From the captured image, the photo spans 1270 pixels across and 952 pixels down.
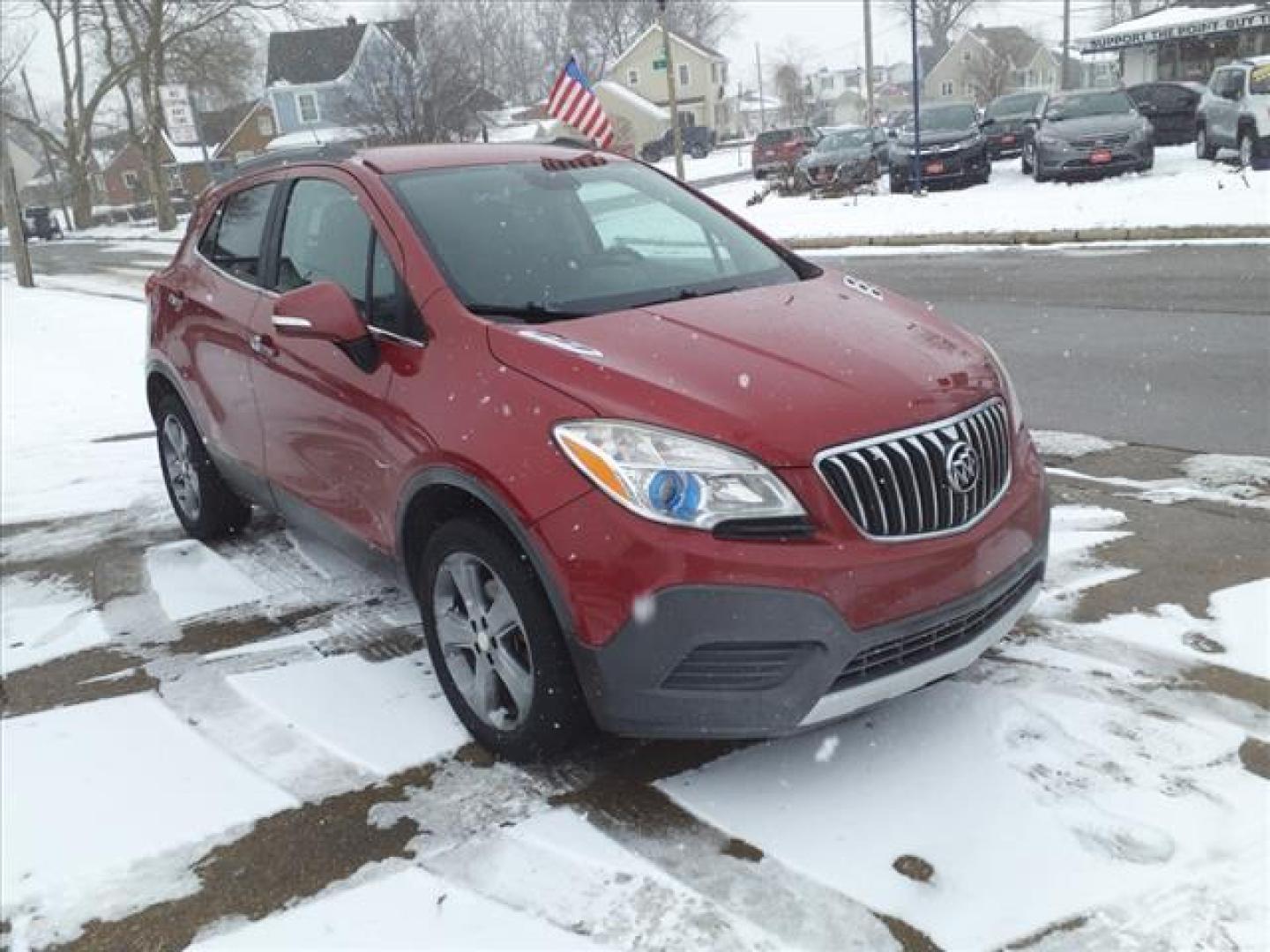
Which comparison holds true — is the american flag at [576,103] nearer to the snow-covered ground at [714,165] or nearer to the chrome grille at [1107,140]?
Result: the chrome grille at [1107,140]

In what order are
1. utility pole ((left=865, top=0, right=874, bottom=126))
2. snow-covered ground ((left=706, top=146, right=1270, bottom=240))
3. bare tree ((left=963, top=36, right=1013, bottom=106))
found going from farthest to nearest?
bare tree ((left=963, top=36, right=1013, bottom=106)), utility pole ((left=865, top=0, right=874, bottom=126)), snow-covered ground ((left=706, top=146, right=1270, bottom=240))

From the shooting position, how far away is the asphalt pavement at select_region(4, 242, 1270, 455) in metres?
6.18

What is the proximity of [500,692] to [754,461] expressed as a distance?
1069 mm

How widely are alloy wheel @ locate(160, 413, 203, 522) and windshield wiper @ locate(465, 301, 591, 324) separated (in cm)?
252

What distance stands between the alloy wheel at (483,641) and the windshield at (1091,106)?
18.9 meters

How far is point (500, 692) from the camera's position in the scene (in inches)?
123

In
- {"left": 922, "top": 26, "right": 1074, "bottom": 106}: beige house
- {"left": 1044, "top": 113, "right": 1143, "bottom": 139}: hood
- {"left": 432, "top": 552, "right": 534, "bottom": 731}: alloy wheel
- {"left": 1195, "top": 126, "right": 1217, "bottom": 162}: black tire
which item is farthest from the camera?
{"left": 922, "top": 26, "right": 1074, "bottom": 106}: beige house

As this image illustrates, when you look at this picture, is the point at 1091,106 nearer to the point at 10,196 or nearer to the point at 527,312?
the point at 527,312

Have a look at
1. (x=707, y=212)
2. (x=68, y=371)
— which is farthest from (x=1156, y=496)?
(x=68, y=371)

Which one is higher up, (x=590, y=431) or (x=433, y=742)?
(x=590, y=431)

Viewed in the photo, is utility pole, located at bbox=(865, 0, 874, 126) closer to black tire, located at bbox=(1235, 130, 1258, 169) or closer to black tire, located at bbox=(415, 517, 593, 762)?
black tire, located at bbox=(1235, 130, 1258, 169)

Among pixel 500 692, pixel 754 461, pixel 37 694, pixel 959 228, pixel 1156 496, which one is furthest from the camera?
pixel 959 228

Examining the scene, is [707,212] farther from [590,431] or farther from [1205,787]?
[1205,787]

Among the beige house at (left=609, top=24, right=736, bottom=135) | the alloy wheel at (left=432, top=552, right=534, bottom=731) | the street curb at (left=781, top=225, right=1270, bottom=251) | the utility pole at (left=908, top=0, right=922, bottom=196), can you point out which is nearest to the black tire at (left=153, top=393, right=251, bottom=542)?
the alloy wheel at (left=432, top=552, right=534, bottom=731)
